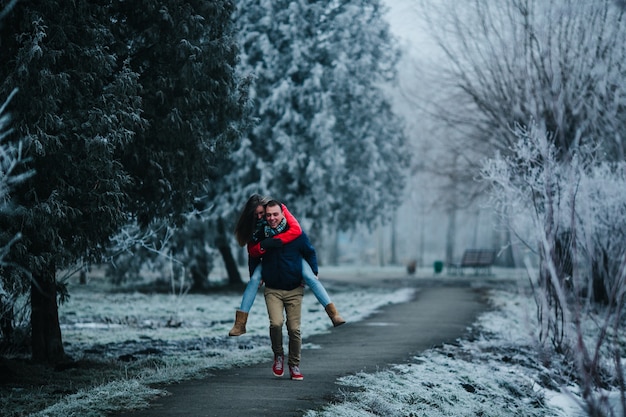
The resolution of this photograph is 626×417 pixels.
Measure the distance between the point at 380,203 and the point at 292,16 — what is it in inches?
278

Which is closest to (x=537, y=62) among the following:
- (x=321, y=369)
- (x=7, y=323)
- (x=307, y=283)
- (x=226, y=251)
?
(x=226, y=251)

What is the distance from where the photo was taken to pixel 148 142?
10.8 m

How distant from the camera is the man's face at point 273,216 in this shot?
8289 mm

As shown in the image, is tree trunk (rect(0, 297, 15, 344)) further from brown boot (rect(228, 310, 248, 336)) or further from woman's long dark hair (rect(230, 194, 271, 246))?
woman's long dark hair (rect(230, 194, 271, 246))

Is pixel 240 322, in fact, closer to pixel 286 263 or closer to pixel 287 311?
pixel 287 311

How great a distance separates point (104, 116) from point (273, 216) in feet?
7.72

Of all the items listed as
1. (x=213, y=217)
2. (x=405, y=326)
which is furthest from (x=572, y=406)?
(x=213, y=217)

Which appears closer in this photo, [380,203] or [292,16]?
[292,16]

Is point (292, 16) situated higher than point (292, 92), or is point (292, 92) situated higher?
point (292, 16)

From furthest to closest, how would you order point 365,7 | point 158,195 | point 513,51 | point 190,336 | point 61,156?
point 365,7
point 513,51
point 190,336
point 158,195
point 61,156

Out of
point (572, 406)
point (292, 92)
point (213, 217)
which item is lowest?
point (572, 406)

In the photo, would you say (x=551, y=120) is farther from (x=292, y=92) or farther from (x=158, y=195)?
(x=158, y=195)

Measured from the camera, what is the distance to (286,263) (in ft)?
27.5

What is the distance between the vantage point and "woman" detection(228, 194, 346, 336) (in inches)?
328
